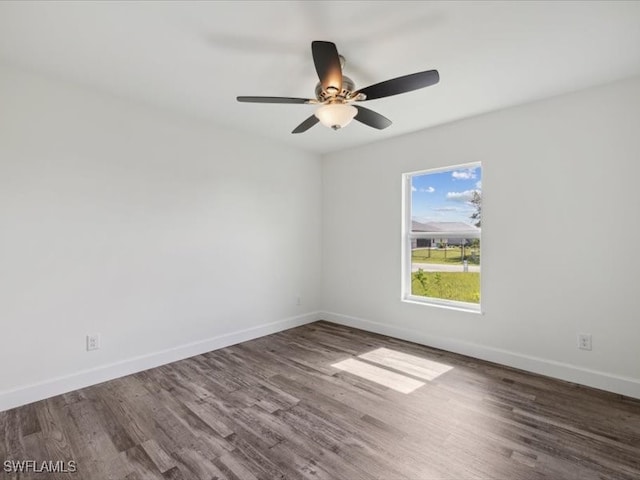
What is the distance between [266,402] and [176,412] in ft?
2.10

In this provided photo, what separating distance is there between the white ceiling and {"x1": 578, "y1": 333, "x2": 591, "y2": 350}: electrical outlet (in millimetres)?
2091

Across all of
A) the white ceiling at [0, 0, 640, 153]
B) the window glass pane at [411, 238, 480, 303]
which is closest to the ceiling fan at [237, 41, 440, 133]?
the white ceiling at [0, 0, 640, 153]

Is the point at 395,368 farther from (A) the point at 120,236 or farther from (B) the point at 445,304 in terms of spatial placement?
(A) the point at 120,236

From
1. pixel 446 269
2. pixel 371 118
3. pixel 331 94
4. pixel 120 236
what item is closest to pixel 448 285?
pixel 446 269

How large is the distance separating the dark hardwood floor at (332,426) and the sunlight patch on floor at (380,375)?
2 cm

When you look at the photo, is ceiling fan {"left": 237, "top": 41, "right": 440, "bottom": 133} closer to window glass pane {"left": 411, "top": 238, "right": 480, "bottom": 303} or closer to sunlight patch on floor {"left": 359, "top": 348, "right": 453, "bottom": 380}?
window glass pane {"left": 411, "top": 238, "right": 480, "bottom": 303}

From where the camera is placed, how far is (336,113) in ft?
7.22

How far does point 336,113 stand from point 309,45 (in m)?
0.46

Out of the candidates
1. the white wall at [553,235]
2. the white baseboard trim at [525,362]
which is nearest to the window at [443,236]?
the white wall at [553,235]

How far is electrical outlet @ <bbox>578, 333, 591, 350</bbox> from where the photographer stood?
8.79ft

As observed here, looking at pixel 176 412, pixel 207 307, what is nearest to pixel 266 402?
pixel 176 412

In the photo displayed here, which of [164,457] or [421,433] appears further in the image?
[421,433]

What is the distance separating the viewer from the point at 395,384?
2.72 meters

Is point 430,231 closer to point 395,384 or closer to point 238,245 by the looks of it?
point 395,384
